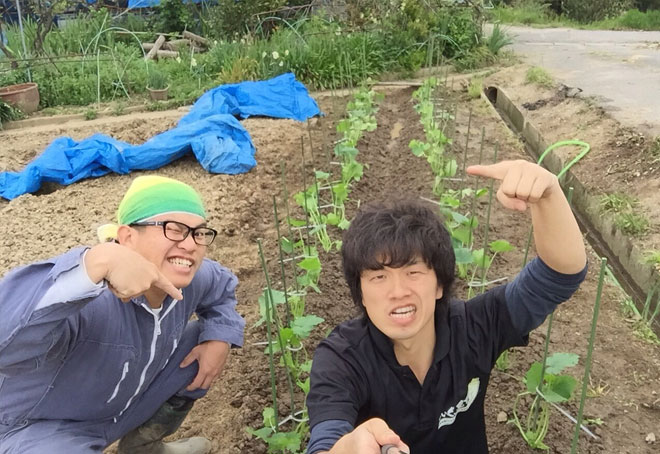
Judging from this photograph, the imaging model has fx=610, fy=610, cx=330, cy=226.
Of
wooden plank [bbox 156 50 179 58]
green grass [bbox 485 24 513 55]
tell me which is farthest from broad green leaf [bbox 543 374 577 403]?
wooden plank [bbox 156 50 179 58]

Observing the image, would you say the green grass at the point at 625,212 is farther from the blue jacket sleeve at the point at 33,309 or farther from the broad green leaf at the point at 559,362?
the blue jacket sleeve at the point at 33,309

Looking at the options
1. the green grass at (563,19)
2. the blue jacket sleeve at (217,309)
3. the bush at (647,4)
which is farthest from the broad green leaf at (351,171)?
the bush at (647,4)

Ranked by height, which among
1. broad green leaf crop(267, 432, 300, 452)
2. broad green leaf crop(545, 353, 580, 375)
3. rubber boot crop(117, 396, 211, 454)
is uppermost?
broad green leaf crop(545, 353, 580, 375)

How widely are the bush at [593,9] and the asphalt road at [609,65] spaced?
5.02 m

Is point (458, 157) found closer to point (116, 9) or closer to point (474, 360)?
point (474, 360)

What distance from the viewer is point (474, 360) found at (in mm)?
1482

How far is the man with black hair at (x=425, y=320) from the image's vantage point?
132 cm

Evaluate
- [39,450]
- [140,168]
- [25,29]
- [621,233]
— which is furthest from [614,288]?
[25,29]

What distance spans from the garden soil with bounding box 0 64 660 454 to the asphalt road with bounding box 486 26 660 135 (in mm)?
330

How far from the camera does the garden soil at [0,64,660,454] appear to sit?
7.35 ft

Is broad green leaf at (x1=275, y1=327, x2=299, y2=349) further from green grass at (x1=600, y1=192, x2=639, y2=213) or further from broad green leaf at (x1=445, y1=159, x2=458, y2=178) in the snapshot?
green grass at (x1=600, y1=192, x2=639, y2=213)

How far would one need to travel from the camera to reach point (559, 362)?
1864mm

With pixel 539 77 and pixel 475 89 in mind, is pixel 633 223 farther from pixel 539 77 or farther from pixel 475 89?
pixel 539 77

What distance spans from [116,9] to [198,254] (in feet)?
39.0
